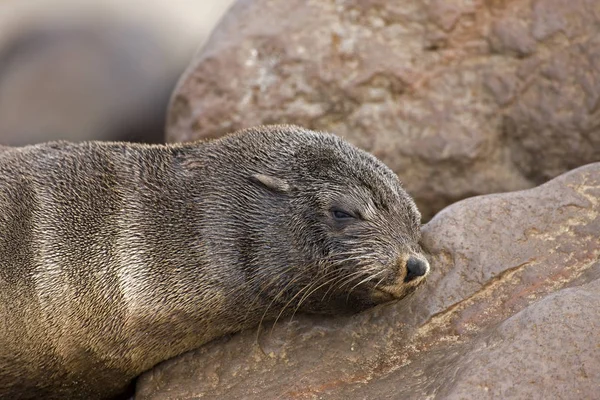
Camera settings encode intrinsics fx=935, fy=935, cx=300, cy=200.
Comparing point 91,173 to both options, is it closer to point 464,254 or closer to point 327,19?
point 464,254

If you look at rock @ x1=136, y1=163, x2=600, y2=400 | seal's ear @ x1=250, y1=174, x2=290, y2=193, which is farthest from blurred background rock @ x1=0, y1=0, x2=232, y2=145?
rock @ x1=136, y1=163, x2=600, y2=400

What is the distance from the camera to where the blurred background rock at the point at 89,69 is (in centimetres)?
901

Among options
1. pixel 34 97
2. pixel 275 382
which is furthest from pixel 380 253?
pixel 34 97

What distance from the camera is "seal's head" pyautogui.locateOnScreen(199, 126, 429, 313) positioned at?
5312 millimetres

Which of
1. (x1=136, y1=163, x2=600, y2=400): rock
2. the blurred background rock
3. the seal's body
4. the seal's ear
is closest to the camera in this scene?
(x1=136, y1=163, x2=600, y2=400): rock

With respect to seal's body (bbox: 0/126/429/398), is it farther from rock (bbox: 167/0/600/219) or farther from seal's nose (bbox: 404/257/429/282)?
rock (bbox: 167/0/600/219)

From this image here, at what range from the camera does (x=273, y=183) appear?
5.54m

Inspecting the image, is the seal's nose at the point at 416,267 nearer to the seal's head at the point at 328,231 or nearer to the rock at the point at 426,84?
the seal's head at the point at 328,231

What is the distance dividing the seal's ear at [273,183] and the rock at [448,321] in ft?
2.66

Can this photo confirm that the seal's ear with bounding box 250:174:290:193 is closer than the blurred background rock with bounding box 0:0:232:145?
Yes

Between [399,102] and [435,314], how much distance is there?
9.20 feet

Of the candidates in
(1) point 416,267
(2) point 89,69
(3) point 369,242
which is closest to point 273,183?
(3) point 369,242

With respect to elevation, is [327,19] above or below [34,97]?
above

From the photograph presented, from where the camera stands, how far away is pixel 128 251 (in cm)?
→ 551
